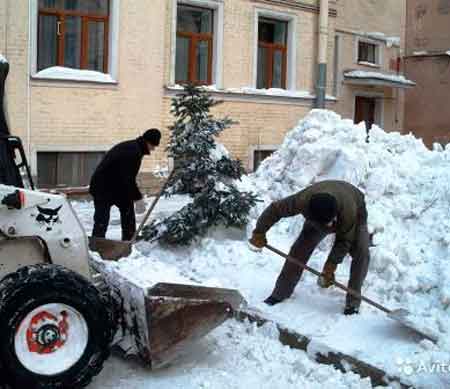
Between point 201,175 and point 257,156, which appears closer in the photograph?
point 201,175

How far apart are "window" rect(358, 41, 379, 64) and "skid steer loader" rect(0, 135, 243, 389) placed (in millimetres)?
13212

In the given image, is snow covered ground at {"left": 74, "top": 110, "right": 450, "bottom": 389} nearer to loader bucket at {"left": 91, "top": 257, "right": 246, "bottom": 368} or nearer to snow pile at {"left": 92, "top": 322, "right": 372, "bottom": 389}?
snow pile at {"left": 92, "top": 322, "right": 372, "bottom": 389}

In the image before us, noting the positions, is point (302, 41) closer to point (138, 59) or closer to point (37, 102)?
point (138, 59)

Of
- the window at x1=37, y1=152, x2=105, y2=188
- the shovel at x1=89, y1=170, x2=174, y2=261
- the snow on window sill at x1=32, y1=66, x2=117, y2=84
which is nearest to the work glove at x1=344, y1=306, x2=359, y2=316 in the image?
the shovel at x1=89, y1=170, x2=174, y2=261

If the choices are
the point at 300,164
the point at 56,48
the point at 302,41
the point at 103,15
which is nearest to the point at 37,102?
the point at 56,48

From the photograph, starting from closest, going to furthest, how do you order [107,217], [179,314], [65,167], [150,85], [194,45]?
[179,314] → [107,217] → [65,167] → [150,85] → [194,45]

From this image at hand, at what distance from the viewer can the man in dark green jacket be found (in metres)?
4.98

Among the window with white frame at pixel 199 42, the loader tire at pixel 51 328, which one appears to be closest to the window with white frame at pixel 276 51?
the window with white frame at pixel 199 42

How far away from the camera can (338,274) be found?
638 cm

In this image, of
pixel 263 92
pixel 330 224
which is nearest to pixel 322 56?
pixel 263 92

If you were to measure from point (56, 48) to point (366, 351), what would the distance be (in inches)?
327

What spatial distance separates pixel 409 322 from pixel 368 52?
43.3ft

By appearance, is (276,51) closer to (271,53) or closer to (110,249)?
(271,53)

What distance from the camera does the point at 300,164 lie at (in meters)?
8.10
